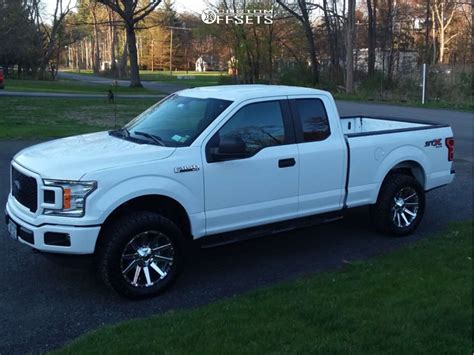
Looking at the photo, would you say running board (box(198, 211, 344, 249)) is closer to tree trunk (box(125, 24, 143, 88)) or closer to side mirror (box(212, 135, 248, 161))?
side mirror (box(212, 135, 248, 161))

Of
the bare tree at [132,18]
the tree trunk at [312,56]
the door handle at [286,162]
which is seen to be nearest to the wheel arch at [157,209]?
the door handle at [286,162]

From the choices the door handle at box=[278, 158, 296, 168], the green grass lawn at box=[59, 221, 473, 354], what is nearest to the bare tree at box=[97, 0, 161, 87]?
the door handle at box=[278, 158, 296, 168]

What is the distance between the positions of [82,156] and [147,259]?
1060 millimetres

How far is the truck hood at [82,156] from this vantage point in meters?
4.82

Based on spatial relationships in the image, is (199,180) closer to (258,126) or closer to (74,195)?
(258,126)

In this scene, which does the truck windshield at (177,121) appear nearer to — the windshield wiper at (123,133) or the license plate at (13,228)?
the windshield wiper at (123,133)

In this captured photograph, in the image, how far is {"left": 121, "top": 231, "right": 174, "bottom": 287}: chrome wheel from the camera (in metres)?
→ 5.03

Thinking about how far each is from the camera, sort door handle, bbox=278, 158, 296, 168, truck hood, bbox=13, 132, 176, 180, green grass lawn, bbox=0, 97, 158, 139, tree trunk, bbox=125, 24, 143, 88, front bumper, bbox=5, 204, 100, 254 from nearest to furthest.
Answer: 1. front bumper, bbox=5, 204, 100, 254
2. truck hood, bbox=13, 132, 176, 180
3. door handle, bbox=278, 158, 296, 168
4. green grass lawn, bbox=0, 97, 158, 139
5. tree trunk, bbox=125, 24, 143, 88

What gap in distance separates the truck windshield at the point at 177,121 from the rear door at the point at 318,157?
2.99 ft

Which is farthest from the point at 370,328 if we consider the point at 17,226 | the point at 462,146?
the point at 462,146
